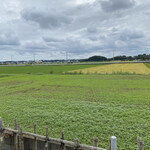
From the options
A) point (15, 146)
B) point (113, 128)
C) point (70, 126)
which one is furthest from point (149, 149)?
point (15, 146)

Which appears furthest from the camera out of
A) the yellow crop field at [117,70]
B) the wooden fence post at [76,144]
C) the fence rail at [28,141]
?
the yellow crop field at [117,70]

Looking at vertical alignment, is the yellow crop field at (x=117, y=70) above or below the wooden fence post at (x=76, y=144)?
above

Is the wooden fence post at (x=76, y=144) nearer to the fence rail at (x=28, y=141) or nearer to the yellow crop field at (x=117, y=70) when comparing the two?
the fence rail at (x=28, y=141)

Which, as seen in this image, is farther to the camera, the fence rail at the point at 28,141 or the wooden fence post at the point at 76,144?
the fence rail at the point at 28,141

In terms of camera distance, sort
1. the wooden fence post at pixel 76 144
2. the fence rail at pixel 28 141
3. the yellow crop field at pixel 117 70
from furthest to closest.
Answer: the yellow crop field at pixel 117 70
the fence rail at pixel 28 141
the wooden fence post at pixel 76 144

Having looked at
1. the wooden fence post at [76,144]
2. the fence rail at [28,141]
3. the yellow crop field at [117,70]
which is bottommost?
the fence rail at [28,141]

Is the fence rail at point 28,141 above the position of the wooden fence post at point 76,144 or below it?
below

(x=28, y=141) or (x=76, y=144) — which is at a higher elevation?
(x=76, y=144)

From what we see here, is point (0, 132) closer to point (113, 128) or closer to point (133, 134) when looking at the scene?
point (113, 128)

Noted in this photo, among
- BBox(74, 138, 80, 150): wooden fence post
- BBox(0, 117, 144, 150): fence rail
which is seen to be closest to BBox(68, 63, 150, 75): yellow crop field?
BBox(0, 117, 144, 150): fence rail

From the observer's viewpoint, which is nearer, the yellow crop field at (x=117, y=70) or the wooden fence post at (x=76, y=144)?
the wooden fence post at (x=76, y=144)

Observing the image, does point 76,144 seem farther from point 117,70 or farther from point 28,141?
point 117,70

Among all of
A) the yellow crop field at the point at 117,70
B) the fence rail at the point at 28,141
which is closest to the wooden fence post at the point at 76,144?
the fence rail at the point at 28,141

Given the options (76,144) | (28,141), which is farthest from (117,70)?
(76,144)
